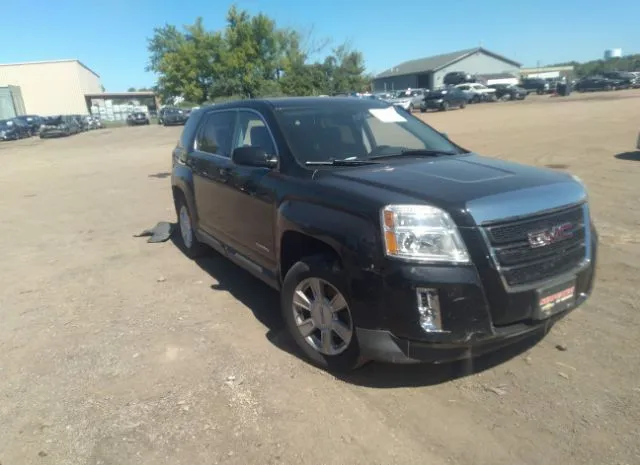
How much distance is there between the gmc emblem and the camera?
2.96m

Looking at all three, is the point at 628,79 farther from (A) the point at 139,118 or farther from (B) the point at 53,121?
(B) the point at 53,121

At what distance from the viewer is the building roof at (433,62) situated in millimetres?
72750

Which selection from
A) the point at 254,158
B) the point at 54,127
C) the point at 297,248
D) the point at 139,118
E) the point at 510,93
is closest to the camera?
the point at 297,248

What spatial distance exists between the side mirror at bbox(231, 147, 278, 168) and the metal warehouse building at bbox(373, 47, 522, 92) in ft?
233

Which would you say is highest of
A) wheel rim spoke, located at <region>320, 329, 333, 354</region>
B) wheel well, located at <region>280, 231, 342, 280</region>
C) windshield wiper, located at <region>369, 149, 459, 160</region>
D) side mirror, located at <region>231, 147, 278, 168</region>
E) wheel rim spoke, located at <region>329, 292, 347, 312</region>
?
side mirror, located at <region>231, 147, 278, 168</region>

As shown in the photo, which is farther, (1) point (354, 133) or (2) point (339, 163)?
(1) point (354, 133)

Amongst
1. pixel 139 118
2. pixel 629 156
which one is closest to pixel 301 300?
pixel 629 156

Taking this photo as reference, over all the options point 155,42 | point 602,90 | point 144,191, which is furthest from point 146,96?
point 144,191

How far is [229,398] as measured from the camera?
10.7ft

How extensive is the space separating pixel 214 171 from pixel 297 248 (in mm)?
1726

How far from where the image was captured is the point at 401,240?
2.87 meters

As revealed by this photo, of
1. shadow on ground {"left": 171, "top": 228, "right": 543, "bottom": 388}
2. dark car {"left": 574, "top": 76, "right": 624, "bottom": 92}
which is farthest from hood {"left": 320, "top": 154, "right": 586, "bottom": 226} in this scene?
dark car {"left": 574, "top": 76, "right": 624, "bottom": 92}

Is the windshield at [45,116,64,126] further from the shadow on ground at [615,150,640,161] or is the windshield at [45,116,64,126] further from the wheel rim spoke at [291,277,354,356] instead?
the wheel rim spoke at [291,277,354,356]

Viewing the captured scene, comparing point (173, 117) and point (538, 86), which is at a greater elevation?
point (173, 117)
